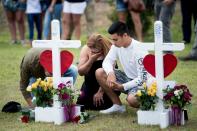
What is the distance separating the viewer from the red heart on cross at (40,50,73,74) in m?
6.65

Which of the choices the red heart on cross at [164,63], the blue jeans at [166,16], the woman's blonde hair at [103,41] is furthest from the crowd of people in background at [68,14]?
the red heart on cross at [164,63]

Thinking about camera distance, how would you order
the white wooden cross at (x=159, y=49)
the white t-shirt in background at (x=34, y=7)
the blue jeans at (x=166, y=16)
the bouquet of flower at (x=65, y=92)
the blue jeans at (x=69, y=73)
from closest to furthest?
the white wooden cross at (x=159, y=49) → the bouquet of flower at (x=65, y=92) → the blue jeans at (x=69, y=73) → the blue jeans at (x=166, y=16) → the white t-shirt in background at (x=34, y=7)

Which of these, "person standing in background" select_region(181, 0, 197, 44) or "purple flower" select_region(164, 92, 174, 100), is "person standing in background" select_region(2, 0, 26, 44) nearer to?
"person standing in background" select_region(181, 0, 197, 44)

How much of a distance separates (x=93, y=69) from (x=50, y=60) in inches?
33.8

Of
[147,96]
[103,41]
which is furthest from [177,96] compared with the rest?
[103,41]

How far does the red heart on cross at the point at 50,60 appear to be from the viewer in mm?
6647

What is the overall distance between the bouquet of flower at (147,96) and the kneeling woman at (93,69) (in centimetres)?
100

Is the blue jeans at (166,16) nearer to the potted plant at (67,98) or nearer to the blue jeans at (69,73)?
the blue jeans at (69,73)

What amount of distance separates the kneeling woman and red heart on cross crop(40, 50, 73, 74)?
1.98ft

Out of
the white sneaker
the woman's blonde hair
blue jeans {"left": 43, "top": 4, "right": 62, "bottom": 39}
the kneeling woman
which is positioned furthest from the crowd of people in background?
the white sneaker

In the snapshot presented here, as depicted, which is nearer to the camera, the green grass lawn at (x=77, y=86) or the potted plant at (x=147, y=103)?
the potted plant at (x=147, y=103)

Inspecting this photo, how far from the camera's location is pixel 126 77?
699 centimetres

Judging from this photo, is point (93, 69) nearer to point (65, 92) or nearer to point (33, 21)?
point (65, 92)

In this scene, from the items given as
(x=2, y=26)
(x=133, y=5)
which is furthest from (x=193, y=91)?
(x=2, y=26)
